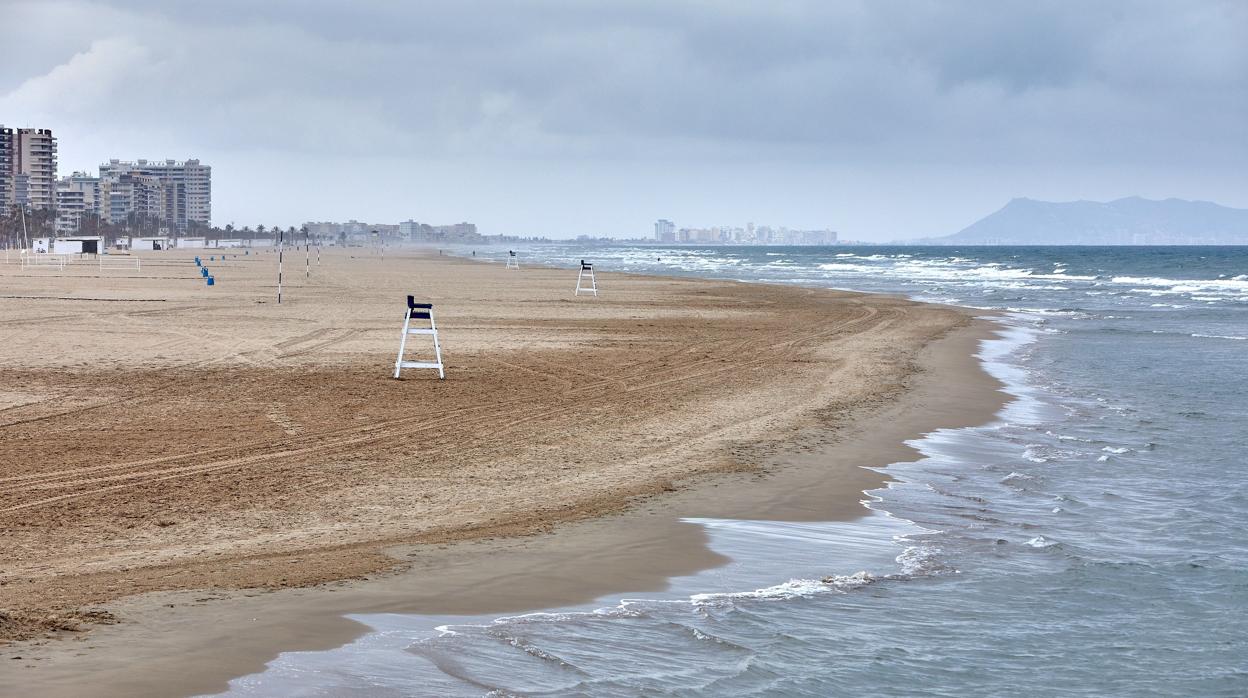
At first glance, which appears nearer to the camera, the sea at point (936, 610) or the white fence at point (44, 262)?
the sea at point (936, 610)

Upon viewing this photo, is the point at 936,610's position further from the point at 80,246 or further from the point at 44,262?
the point at 80,246

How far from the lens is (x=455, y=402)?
49.9 ft

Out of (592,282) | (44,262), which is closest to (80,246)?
(44,262)

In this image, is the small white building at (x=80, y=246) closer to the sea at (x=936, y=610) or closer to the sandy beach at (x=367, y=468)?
the sandy beach at (x=367, y=468)

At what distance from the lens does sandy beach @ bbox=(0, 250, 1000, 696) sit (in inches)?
263

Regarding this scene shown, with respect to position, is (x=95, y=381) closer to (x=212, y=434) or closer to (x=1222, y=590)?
(x=212, y=434)

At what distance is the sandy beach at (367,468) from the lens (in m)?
6.67

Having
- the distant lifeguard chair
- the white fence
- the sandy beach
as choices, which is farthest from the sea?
the white fence

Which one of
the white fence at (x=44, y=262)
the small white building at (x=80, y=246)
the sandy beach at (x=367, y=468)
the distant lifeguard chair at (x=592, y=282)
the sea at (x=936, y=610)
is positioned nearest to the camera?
the sea at (x=936, y=610)

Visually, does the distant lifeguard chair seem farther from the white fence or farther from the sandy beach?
the white fence

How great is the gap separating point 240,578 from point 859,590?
3.72m

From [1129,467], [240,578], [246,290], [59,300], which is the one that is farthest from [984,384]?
[246,290]

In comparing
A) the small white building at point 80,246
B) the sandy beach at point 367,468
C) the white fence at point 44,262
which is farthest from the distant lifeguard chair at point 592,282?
the small white building at point 80,246

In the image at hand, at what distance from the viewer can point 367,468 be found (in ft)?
35.8
